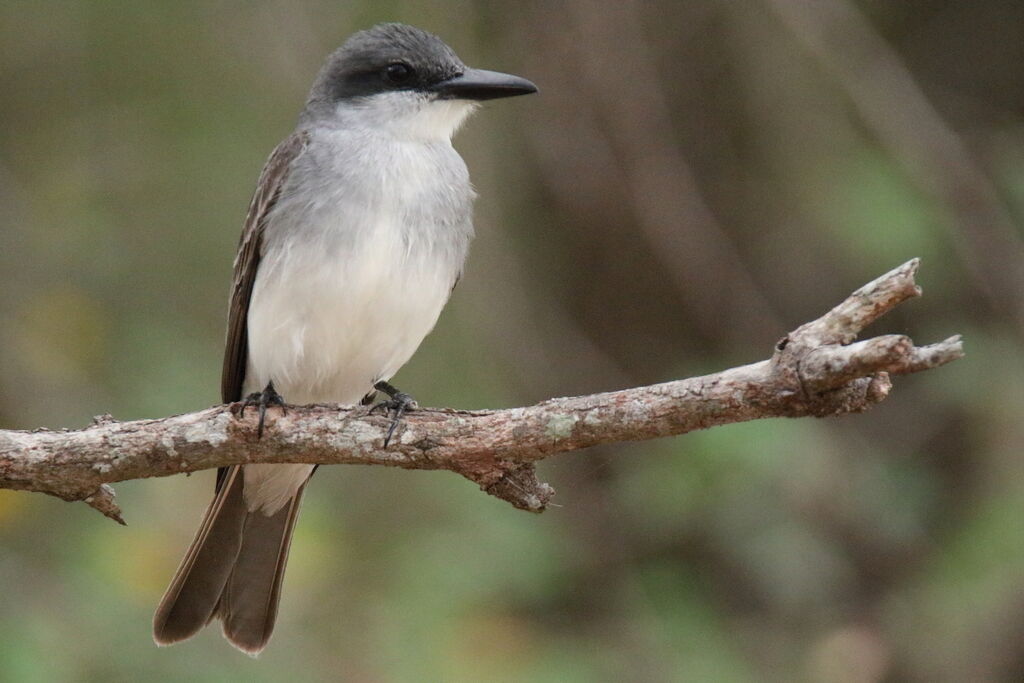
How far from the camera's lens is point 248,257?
3984mm

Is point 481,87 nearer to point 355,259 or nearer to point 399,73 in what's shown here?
point 399,73

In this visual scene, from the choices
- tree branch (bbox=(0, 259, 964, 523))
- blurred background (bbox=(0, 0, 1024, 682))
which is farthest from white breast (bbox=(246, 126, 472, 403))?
blurred background (bbox=(0, 0, 1024, 682))

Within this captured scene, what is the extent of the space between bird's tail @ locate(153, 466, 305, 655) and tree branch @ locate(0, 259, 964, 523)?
2.66 feet

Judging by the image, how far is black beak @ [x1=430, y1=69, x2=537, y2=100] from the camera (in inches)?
160

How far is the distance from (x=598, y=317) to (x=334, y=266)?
223 cm

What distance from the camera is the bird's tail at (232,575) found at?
3.91 m

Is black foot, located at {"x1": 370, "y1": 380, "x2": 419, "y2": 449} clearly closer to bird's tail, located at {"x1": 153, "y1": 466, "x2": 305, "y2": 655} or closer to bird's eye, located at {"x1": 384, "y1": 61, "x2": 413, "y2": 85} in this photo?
bird's tail, located at {"x1": 153, "y1": 466, "x2": 305, "y2": 655}

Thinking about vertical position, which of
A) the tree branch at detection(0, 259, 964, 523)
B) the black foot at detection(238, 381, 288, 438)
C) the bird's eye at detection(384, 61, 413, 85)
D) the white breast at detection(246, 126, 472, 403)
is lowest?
the tree branch at detection(0, 259, 964, 523)

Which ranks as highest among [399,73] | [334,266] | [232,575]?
[399,73]

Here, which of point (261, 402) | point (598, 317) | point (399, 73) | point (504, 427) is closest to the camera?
point (504, 427)

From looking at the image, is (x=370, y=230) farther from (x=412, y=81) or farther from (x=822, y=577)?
(x=822, y=577)

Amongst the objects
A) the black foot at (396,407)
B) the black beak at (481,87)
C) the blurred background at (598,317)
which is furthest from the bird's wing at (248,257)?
the blurred background at (598,317)

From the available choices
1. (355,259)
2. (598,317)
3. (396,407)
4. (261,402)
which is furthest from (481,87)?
(598,317)

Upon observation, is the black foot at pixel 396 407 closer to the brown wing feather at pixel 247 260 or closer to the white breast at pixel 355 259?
the white breast at pixel 355 259
